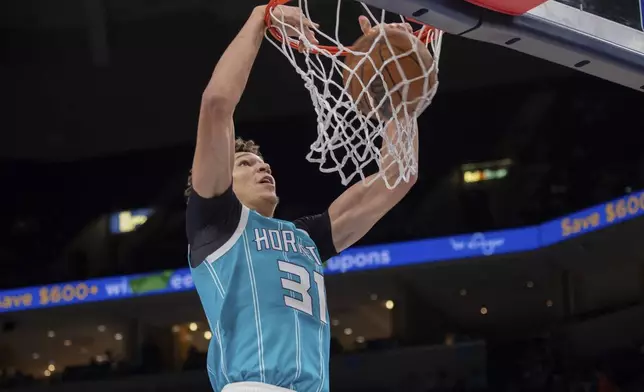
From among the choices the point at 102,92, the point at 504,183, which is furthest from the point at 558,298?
the point at 102,92

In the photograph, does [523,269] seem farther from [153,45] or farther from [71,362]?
[71,362]

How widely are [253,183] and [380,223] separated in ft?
28.3

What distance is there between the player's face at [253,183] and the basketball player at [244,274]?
103 mm

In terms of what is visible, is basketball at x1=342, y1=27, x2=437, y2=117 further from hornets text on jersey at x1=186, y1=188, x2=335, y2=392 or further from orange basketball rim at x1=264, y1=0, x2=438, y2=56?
hornets text on jersey at x1=186, y1=188, x2=335, y2=392

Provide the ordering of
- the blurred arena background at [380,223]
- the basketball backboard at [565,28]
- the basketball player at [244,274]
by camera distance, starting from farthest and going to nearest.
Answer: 1. the blurred arena background at [380,223]
2. the basketball backboard at [565,28]
3. the basketball player at [244,274]

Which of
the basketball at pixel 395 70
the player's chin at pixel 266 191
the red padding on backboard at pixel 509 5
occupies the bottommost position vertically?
the player's chin at pixel 266 191

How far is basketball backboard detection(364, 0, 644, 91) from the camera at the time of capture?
2.22 m

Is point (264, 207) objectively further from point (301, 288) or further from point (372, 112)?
point (372, 112)

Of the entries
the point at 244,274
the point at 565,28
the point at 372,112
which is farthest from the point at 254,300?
the point at 565,28

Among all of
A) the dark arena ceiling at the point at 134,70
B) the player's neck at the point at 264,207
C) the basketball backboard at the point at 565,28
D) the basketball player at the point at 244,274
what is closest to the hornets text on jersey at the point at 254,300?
the basketball player at the point at 244,274

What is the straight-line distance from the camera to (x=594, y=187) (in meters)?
9.43

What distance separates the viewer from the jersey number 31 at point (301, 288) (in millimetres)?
2199

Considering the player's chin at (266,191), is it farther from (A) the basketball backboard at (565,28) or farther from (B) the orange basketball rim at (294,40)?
(A) the basketball backboard at (565,28)

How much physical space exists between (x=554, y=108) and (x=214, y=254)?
29.4ft
